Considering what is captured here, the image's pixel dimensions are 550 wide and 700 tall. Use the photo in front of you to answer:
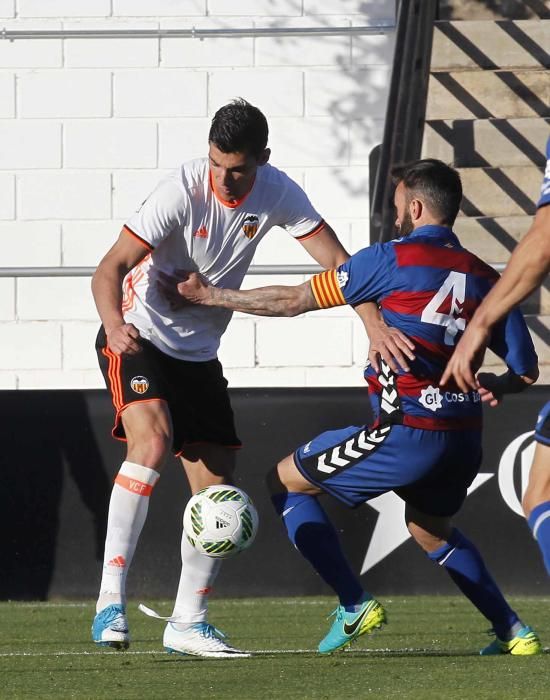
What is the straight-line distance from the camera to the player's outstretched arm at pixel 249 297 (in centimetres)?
551

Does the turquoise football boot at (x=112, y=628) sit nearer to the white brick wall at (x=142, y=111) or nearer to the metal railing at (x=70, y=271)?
the metal railing at (x=70, y=271)

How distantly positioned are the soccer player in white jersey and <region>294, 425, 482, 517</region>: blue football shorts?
0.34 m

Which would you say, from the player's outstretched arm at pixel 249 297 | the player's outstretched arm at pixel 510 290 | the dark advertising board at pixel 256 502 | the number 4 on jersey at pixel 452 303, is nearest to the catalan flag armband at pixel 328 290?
the player's outstretched arm at pixel 249 297

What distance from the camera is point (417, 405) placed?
521 cm

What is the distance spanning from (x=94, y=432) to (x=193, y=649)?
2727 millimetres

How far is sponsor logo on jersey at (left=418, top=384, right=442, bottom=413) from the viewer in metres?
5.21

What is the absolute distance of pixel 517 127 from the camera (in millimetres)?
Result: 10094

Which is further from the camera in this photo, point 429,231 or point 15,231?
point 15,231

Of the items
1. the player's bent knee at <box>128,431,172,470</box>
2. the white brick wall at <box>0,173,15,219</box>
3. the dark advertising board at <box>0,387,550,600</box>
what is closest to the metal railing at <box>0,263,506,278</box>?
the white brick wall at <box>0,173,15,219</box>

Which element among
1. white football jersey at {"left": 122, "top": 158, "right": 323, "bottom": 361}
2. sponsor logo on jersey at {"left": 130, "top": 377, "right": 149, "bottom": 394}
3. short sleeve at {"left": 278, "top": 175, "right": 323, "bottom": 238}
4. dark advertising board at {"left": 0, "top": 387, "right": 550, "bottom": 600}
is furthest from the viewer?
dark advertising board at {"left": 0, "top": 387, "right": 550, "bottom": 600}

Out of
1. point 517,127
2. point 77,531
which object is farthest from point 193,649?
point 517,127

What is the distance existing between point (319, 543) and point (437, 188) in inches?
54.0

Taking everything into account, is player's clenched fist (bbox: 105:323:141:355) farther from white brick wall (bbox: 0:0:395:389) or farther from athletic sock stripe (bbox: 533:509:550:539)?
white brick wall (bbox: 0:0:395:389)

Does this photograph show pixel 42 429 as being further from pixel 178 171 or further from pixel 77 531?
pixel 178 171
